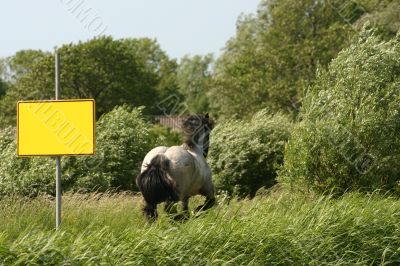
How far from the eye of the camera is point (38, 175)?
17.2 meters

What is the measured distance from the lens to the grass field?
6.92 m

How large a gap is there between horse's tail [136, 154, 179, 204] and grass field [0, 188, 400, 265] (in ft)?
1.90

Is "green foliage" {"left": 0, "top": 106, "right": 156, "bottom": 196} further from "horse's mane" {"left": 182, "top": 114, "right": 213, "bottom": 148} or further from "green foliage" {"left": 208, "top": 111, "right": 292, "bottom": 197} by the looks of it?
"horse's mane" {"left": 182, "top": 114, "right": 213, "bottom": 148}

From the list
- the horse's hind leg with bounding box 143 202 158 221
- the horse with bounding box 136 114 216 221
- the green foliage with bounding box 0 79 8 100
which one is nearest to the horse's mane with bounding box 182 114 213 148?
the horse with bounding box 136 114 216 221

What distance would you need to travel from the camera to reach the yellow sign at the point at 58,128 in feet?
30.0

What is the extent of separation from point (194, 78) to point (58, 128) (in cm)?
7697

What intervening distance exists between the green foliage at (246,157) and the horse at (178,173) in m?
6.54

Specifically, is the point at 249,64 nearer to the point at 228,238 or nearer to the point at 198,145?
the point at 198,145

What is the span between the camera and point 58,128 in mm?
9250

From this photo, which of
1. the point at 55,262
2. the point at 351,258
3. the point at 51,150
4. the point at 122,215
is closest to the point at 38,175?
the point at 122,215

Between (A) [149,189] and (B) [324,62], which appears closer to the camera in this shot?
(A) [149,189]

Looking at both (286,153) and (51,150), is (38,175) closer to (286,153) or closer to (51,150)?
(286,153)

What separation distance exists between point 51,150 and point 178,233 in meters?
2.20

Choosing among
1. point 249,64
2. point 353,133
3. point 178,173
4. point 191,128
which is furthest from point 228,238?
point 249,64
